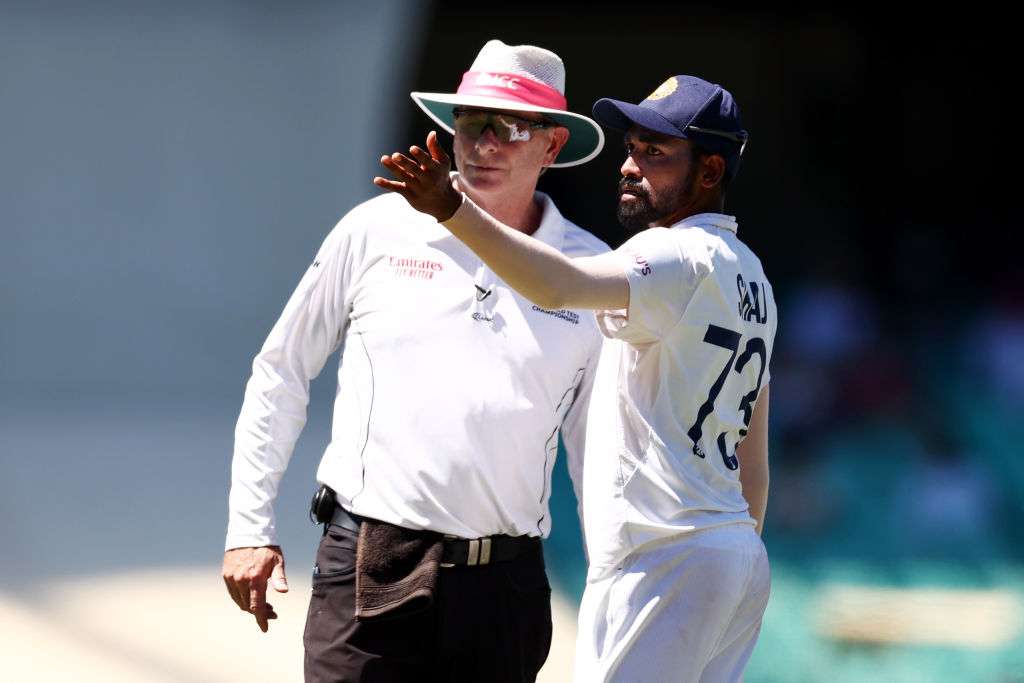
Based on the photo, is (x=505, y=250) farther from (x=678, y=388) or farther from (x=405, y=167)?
(x=678, y=388)

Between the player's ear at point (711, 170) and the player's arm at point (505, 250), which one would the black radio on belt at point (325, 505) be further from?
the player's ear at point (711, 170)

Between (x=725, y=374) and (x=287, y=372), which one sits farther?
(x=287, y=372)

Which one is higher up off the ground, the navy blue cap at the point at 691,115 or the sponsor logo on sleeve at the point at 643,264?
the navy blue cap at the point at 691,115

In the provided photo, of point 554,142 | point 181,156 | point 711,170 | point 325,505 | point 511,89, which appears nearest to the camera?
point 711,170

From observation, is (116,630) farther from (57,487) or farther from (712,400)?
(712,400)

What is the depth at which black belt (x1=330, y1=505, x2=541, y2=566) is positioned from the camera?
2.38m

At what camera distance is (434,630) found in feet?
7.75

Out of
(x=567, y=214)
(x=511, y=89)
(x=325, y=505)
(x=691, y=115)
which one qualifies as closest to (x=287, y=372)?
(x=325, y=505)

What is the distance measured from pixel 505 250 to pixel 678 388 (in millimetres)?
350

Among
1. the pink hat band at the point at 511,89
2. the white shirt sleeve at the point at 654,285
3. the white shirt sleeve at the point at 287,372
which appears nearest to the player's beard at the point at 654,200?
the white shirt sleeve at the point at 654,285

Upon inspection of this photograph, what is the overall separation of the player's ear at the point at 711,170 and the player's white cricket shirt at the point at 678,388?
6 cm

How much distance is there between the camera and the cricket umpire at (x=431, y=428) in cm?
237

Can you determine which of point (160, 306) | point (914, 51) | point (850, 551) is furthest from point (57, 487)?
point (914, 51)

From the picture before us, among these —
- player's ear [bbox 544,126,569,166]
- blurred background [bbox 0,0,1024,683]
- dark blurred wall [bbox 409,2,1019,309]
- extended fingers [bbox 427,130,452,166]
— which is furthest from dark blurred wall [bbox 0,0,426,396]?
extended fingers [bbox 427,130,452,166]
